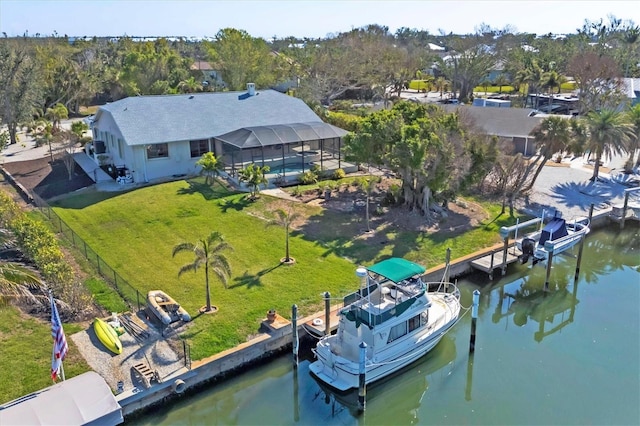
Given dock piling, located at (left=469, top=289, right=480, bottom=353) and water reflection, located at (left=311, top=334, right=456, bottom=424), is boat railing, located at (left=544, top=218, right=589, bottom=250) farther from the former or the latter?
water reflection, located at (left=311, top=334, right=456, bottom=424)

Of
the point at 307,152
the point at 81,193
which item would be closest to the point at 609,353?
the point at 307,152

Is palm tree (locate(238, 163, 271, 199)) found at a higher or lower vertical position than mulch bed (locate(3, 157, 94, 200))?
higher

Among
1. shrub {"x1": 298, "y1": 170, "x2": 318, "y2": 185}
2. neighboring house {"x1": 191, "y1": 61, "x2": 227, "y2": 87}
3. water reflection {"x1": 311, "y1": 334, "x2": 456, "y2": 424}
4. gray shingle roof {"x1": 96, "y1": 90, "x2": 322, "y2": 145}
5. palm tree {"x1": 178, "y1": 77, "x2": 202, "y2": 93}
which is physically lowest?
water reflection {"x1": 311, "y1": 334, "x2": 456, "y2": 424}

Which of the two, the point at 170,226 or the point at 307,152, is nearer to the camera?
the point at 170,226

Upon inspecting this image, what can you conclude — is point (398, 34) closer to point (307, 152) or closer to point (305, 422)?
point (307, 152)

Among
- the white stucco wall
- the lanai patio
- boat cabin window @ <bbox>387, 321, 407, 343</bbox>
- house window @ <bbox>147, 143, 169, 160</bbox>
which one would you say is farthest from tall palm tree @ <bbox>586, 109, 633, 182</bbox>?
house window @ <bbox>147, 143, 169, 160</bbox>

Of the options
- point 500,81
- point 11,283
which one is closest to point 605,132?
point 11,283
